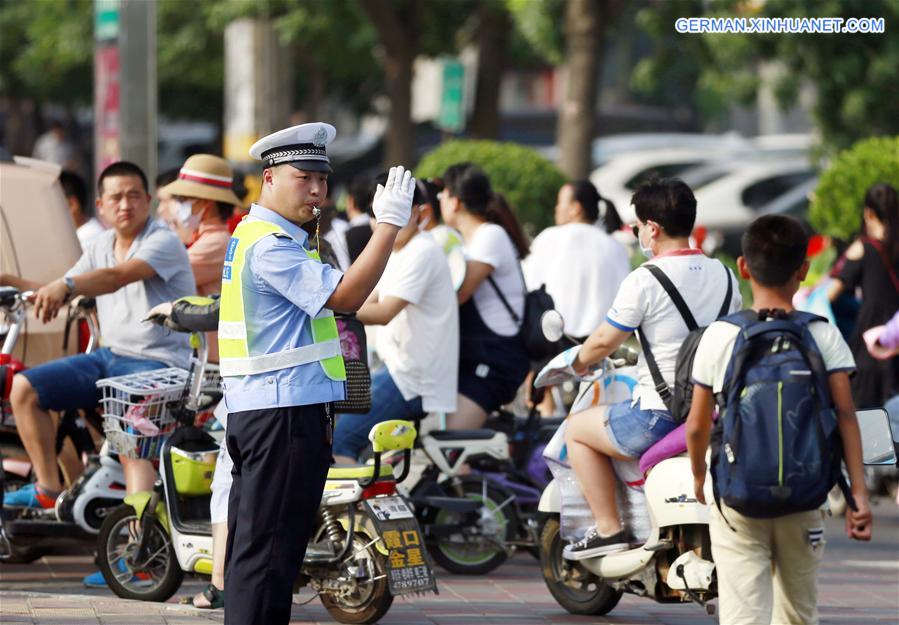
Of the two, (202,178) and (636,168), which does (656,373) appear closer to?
(202,178)

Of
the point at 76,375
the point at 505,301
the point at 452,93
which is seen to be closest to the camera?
the point at 76,375

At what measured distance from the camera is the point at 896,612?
771 centimetres

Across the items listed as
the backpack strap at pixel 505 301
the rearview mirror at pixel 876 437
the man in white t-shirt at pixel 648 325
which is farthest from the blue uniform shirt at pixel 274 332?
the backpack strap at pixel 505 301

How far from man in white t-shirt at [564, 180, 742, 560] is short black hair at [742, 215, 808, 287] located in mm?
1399

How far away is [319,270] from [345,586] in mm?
2026

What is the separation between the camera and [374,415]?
827cm

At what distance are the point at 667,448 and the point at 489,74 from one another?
1704 cm

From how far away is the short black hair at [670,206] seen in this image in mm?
6672

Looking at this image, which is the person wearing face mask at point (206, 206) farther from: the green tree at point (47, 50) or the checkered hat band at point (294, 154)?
the green tree at point (47, 50)

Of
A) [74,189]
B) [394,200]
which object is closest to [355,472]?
[394,200]

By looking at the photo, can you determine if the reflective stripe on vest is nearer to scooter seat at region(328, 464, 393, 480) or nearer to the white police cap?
the white police cap

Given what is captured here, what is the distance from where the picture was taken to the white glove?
5.17m

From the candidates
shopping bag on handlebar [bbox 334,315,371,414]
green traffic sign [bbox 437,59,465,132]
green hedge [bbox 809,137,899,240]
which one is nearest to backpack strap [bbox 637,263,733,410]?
shopping bag on handlebar [bbox 334,315,371,414]

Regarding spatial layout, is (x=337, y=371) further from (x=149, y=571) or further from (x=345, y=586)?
(x=149, y=571)
